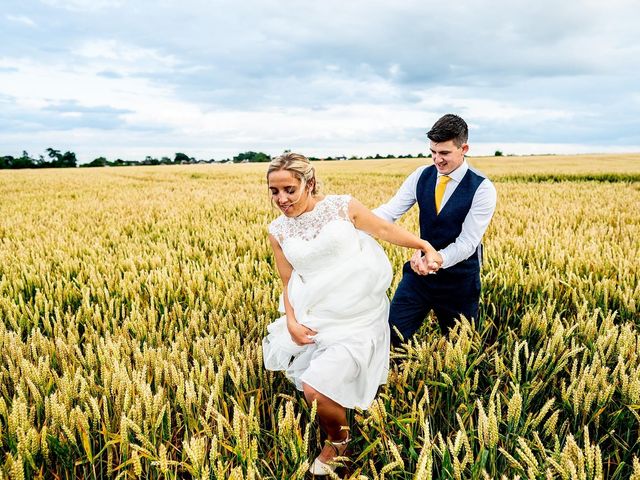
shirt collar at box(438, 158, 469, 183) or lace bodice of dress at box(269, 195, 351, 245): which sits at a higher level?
shirt collar at box(438, 158, 469, 183)

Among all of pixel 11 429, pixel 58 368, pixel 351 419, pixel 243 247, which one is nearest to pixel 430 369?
pixel 351 419

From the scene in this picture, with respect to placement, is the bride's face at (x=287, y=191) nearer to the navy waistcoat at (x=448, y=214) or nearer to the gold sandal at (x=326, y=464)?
the navy waistcoat at (x=448, y=214)

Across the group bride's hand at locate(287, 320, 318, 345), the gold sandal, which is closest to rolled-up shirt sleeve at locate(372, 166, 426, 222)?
bride's hand at locate(287, 320, 318, 345)

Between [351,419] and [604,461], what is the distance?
1.07 m

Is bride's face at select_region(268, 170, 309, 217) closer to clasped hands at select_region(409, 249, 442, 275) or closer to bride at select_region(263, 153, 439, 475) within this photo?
bride at select_region(263, 153, 439, 475)

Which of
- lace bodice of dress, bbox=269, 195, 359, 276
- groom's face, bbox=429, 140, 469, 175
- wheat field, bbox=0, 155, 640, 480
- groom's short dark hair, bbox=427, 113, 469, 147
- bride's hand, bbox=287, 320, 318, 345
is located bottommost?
wheat field, bbox=0, 155, 640, 480

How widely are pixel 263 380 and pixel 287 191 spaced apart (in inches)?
37.9

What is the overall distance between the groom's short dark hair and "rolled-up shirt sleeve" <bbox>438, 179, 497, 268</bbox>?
Answer: 32 centimetres

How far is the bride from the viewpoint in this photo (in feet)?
6.67

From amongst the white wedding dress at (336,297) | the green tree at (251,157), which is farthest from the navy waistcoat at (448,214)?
the green tree at (251,157)

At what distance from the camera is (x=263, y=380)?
2.26 metres

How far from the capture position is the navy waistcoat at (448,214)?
2.62 m

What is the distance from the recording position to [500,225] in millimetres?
6176

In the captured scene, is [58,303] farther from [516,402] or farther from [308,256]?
[516,402]
